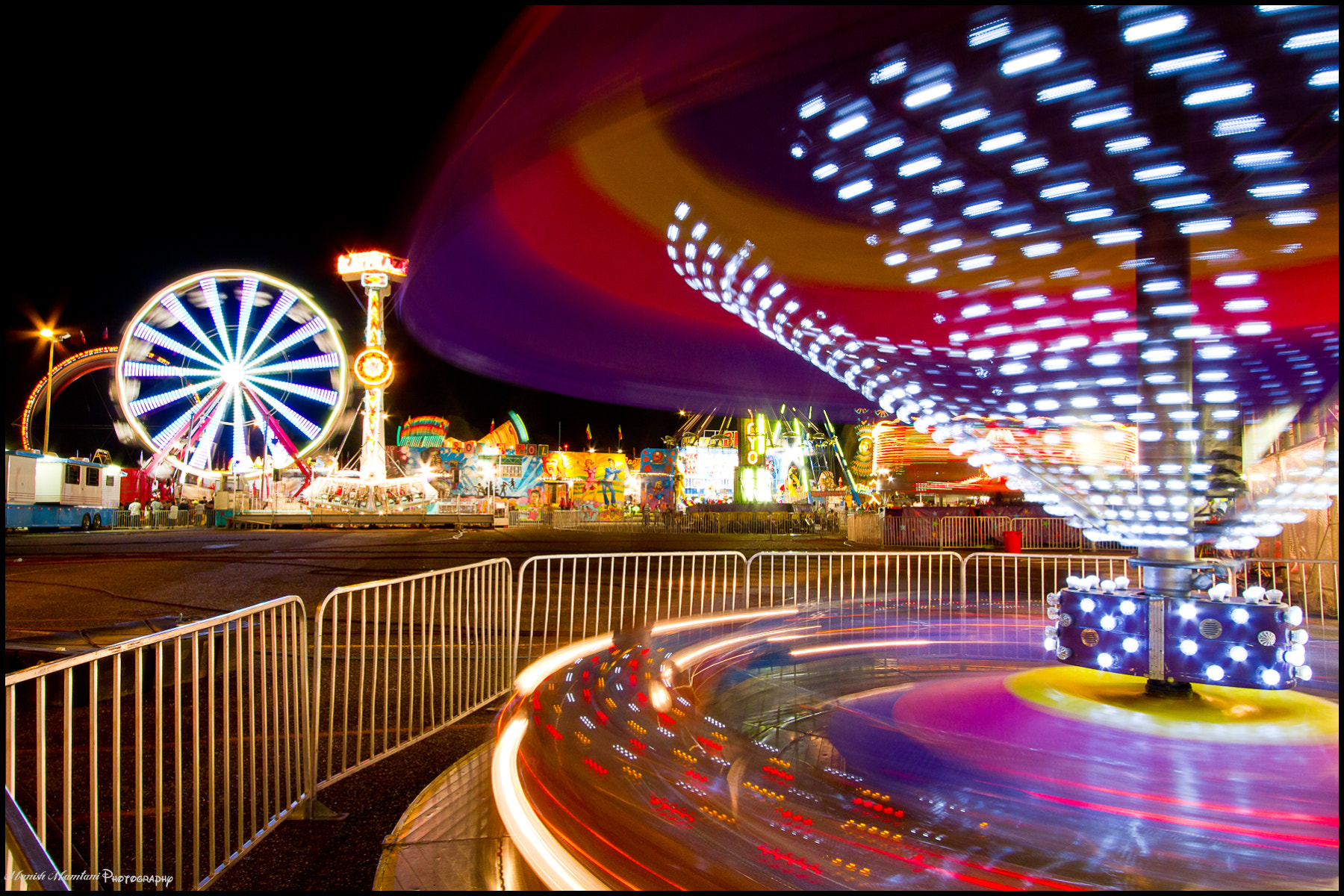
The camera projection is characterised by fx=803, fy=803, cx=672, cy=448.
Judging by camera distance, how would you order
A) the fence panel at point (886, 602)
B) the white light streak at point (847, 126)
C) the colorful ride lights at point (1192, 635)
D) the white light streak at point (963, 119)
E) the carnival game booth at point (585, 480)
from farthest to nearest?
the carnival game booth at point (585, 480), the fence panel at point (886, 602), the colorful ride lights at point (1192, 635), the white light streak at point (847, 126), the white light streak at point (963, 119)

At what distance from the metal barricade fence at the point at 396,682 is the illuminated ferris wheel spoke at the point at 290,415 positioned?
31.1 meters

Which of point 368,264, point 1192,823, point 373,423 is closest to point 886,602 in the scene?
point 1192,823

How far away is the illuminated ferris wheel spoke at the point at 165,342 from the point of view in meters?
30.2

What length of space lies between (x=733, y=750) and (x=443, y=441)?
62.5 meters

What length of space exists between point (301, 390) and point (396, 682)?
3388 cm

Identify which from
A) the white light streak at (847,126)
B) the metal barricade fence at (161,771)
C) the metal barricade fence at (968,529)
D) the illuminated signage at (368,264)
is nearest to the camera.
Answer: the metal barricade fence at (161,771)

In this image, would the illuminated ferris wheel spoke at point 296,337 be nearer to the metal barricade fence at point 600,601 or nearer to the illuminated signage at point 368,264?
the illuminated signage at point 368,264

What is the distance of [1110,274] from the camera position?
4062 millimetres

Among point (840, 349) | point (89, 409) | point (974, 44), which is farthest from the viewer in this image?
point (89, 409)

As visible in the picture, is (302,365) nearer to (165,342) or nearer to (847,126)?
(165,342)

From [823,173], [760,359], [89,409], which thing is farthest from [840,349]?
[89,409]

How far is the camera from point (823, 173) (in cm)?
376

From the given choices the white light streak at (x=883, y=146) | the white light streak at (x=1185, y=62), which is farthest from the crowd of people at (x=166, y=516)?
the white light streak at (x=1185, y=62)

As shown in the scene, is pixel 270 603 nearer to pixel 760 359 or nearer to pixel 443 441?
pixel 760 359
